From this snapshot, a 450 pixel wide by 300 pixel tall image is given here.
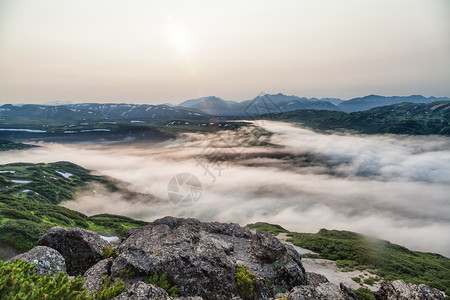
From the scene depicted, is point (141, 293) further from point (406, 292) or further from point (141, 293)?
point (406, 292)

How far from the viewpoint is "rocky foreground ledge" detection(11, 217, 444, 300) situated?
17.7 meters

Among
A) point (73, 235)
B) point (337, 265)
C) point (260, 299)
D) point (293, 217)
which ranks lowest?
point (293, 217)

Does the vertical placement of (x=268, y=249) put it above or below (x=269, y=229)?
above

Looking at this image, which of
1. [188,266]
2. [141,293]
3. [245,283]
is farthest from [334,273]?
[141,293]

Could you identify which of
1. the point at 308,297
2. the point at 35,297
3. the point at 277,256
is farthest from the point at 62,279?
the point at 277,256

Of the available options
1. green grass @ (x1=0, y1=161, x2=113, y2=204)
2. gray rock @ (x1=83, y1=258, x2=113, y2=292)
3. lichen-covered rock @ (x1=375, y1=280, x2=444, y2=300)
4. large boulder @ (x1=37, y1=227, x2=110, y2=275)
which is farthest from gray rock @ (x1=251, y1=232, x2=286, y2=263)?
green grass @ (x1=0, y1=161, x2=113, y2=204)

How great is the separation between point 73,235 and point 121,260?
9735 millimetres

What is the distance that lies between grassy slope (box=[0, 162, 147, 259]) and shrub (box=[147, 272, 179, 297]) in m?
37.7

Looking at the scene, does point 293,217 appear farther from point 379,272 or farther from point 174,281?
point 174,281

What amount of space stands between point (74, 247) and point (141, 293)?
1615cm

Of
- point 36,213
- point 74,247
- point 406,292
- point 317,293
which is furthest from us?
point 36,213

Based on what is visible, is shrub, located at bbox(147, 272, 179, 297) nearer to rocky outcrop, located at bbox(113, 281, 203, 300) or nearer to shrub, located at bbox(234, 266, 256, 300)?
rocky outcrop, located at bbox(113, 281, 203, 300)

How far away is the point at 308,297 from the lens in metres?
15.7

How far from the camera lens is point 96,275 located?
1955cm
